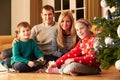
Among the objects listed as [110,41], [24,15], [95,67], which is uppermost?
[24,15]

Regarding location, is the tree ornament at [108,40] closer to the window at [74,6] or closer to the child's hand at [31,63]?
the child's hand at [31,63]

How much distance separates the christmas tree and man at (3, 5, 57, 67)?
0.97m

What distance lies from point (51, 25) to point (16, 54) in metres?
0.49

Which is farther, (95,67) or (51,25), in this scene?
(51,25)

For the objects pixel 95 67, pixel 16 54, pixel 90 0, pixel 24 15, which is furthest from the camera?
pixel 24 15

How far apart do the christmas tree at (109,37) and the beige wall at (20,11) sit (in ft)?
8.73

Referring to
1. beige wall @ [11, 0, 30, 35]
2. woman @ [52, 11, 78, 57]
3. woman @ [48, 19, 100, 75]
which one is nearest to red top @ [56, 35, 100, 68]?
woman @ [48, 19, 100, 75]

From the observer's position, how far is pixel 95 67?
2.14m

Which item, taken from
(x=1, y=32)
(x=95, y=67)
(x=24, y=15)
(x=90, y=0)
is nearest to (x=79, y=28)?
(x=95, y=67)

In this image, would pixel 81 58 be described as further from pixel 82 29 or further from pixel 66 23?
pixel 66 23

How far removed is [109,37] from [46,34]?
3.71 feet

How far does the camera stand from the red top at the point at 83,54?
2.08m

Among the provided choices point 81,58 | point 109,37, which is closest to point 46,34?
point 81,58

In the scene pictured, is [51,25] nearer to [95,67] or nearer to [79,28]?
[79,28]
